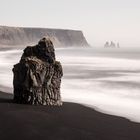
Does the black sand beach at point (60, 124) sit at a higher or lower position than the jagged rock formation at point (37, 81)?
lower

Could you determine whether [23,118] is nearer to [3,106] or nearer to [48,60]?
[3,106]

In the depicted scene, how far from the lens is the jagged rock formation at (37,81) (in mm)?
14984

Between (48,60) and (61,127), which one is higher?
(48,60)

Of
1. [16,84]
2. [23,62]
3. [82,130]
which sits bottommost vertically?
[82,130]

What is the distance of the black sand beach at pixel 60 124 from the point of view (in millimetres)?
10917

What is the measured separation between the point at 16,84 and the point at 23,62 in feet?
3.44

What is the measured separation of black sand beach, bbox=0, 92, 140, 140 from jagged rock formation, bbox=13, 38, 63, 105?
0.61 metres

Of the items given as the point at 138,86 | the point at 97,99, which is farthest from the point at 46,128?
the point at 138,86

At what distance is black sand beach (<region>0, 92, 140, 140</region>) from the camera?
10.9m

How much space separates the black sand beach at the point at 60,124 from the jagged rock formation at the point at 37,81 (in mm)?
607

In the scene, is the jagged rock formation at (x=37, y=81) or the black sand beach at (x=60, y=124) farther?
the jagged rock formation at (x=37, y=81)

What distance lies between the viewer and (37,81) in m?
15.1

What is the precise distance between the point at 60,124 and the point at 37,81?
Result: 3.45 meters

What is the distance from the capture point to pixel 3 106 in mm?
14523
